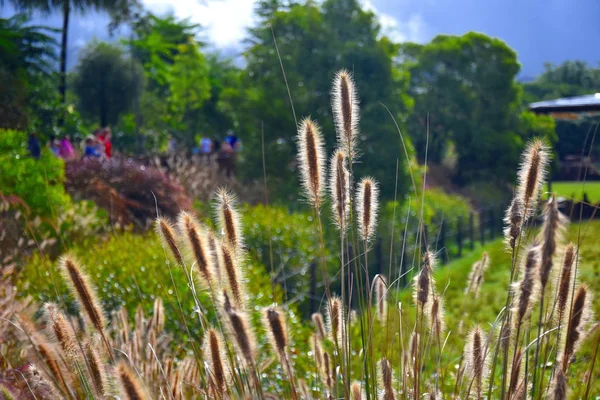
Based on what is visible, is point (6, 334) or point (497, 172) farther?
point (497, 172)

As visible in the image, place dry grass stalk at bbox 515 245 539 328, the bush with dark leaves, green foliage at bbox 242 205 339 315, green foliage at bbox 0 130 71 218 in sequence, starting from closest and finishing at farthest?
dry grass stalk at bbox 515 245 539 328 < green foliage at bbox 0 130 71 218 < green foliage at bbox 242 205 339 315 < the bush with dark leaves

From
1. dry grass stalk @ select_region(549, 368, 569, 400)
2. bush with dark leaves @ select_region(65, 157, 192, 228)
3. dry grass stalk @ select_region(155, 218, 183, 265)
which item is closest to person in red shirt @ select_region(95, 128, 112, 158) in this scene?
bush with dark leaves @ select_region(65, 157, 192, 228)

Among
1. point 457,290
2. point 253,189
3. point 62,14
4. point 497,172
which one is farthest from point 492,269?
point 62,14

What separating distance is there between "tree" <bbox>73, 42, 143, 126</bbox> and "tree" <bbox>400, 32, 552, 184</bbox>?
1525 centimetres

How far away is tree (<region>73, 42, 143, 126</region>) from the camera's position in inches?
1372

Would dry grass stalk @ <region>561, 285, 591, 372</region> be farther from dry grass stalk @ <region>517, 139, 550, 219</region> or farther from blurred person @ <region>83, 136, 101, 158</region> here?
blurred person @ <region>83, 136, 101, 158</region>

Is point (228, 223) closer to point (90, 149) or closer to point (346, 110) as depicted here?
point (346, 110)

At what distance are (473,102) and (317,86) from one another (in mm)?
9955

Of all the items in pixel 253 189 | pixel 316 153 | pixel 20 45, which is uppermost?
pixel 20 45

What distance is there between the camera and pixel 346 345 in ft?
6.98

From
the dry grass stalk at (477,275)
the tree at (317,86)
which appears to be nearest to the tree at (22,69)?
the tree at (317,86)

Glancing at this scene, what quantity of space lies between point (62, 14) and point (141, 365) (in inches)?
1200

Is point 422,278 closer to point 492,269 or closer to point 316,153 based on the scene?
point 316,153

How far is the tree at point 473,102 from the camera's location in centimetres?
2070
